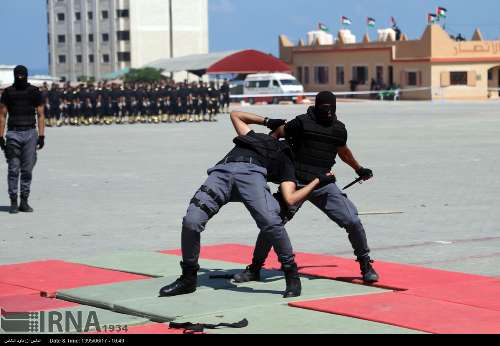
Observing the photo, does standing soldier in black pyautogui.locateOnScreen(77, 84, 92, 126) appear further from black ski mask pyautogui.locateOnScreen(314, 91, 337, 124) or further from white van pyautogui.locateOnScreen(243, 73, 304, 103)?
black ski mask pyautogui.locateOnScreen(314, 91, 337, 124)

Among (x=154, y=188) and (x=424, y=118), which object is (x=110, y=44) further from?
(x=154, y=188)

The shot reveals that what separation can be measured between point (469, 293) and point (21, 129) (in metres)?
7.59

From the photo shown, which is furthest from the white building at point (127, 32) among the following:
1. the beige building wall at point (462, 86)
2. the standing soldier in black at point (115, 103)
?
the standing soldier in black at point (115, 103)

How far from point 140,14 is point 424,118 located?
3635 inches

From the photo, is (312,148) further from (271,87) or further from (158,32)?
(158,32)

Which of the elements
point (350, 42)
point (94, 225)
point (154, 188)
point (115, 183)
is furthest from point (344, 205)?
point (350, 42)

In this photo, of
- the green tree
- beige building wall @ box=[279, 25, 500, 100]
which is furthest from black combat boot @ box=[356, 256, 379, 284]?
the green tree

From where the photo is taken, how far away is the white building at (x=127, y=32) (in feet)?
431

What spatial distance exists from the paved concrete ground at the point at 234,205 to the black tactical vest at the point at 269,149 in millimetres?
2129

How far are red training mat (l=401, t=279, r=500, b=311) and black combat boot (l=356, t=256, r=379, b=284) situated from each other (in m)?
0.42

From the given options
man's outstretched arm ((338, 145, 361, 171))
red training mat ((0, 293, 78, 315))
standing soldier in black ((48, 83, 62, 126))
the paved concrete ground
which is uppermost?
man's outstretched arm ((338, 145, 361, 171))

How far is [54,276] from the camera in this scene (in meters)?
10.3

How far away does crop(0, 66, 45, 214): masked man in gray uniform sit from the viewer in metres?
15.0

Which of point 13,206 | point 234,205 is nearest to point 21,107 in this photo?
point 13,206
